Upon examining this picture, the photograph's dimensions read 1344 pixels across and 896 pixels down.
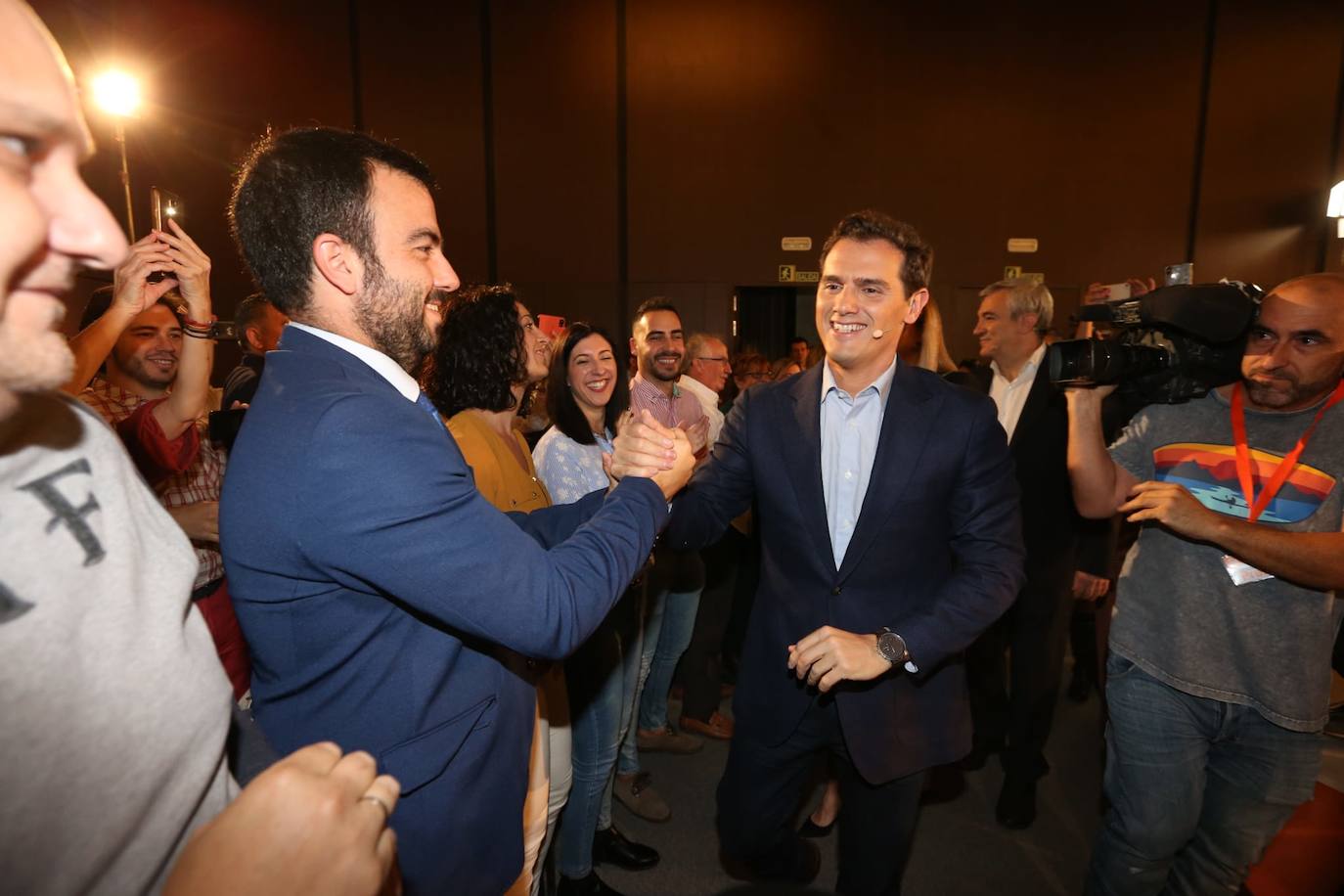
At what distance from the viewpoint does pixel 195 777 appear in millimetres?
662

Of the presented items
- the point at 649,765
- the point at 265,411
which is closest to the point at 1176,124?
the point at 649,765

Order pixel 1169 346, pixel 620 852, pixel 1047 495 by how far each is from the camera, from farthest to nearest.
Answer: pixel 1047 495 → pixel 620 852 → pixel 1169 346

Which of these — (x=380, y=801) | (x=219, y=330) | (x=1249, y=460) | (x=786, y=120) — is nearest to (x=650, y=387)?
(x=219, y=330)

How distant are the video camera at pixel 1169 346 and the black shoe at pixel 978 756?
1.93m

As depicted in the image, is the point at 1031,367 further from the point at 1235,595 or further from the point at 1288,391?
the point at 1235,595

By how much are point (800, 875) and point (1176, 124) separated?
27.9 ft

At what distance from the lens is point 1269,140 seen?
6785 millimetres

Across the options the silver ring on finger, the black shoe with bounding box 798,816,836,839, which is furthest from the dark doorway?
the silver ring on finger

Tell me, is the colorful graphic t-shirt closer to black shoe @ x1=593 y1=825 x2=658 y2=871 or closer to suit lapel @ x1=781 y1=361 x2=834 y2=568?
suit lapel @ x1=781 y1=361 x2=834 y2=568

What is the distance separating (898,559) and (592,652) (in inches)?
41.3

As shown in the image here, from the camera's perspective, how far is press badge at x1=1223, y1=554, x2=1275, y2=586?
5.11ft

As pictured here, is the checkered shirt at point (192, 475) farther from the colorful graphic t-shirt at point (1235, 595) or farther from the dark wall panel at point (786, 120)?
the dark wall panel at point (786, 120)

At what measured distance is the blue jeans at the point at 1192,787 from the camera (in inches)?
60.7

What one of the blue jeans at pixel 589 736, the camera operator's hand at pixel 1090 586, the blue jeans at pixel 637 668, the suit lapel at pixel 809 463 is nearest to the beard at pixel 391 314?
the suit lapel at pixel 809 463
